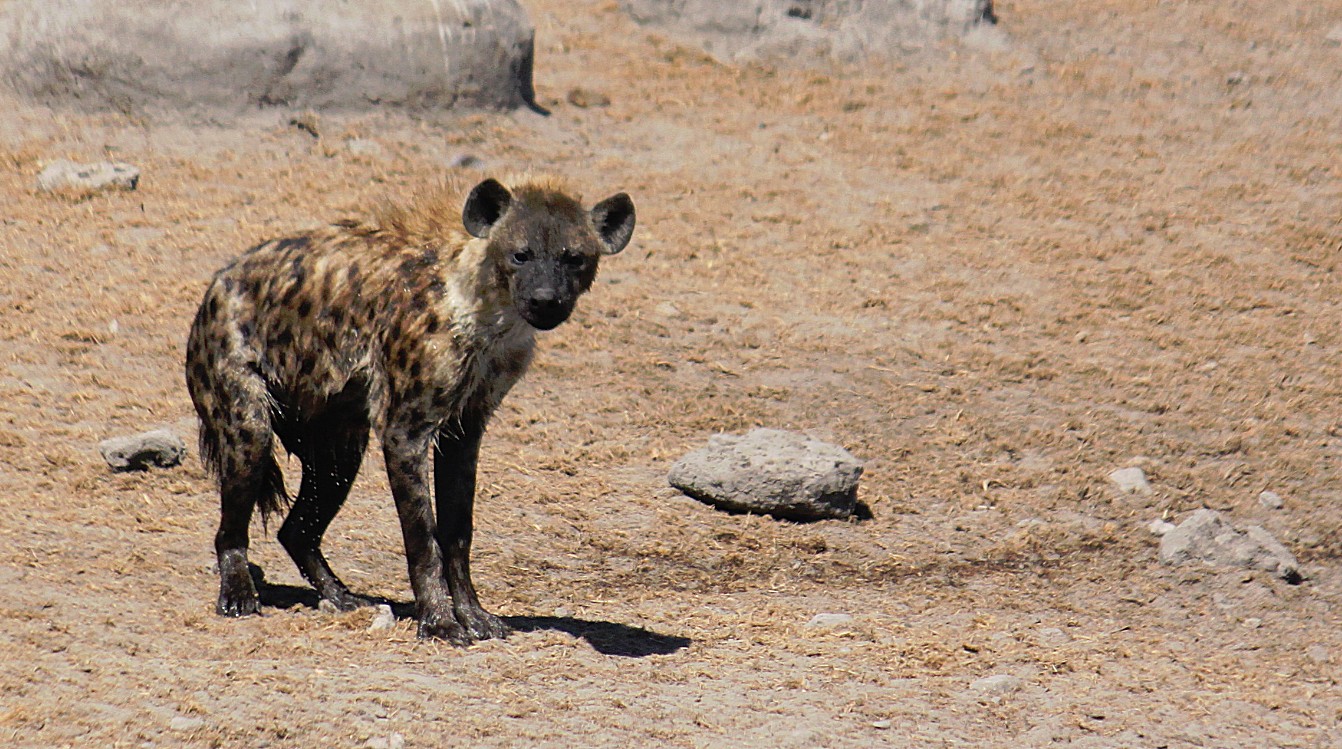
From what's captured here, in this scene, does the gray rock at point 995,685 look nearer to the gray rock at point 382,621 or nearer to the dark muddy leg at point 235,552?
the gray rock at point 382,621

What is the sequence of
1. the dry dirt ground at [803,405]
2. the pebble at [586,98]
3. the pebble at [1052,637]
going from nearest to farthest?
the dry dirt ground at [803,405] < the pebble at [1052,637] < the pebble at [586,98]

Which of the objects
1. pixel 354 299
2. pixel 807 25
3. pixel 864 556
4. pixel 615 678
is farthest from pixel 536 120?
pixel 615 678

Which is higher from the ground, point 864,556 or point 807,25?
point 807,25

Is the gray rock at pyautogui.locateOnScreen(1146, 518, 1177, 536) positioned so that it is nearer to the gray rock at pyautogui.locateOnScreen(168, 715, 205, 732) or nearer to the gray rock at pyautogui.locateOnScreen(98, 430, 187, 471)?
the gray rock at pyautogui.locateOnScreen(98, 430, 187, 471)

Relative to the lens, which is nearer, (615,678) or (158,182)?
(615,678)

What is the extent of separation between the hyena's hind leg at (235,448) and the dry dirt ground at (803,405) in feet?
0.46

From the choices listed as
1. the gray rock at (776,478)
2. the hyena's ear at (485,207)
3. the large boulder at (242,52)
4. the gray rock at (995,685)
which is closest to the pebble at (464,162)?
the large boulder at (242,52)

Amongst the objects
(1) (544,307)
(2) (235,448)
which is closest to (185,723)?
(2) (235,448)

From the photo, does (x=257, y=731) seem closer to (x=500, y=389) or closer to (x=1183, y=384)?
(x=500, y=389)

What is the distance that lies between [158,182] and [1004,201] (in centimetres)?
550

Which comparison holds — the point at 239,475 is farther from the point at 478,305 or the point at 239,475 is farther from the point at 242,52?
the point at 242,52

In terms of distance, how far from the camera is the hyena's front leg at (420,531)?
16.2ft

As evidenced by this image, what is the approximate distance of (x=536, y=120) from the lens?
36.2 feet

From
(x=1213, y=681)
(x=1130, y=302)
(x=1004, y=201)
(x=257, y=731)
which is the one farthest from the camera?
(x=1004, y=201)
